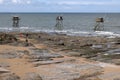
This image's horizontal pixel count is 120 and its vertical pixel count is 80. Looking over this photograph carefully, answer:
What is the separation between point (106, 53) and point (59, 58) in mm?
5528

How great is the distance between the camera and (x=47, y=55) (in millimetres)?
28734

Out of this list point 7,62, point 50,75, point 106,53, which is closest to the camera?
point 50,75

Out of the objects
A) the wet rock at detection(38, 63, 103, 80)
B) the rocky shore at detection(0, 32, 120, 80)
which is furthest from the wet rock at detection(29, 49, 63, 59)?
the wet rock at detection(38, 63, 103, 80)

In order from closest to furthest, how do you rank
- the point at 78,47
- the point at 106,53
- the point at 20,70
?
the point at 20,70 → the point at 106,53 → the point at 78,47

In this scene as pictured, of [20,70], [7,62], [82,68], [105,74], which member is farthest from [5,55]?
[105,74]

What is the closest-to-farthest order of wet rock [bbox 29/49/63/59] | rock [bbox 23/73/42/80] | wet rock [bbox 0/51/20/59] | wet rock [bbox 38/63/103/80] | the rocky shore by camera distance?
rock [bbox 23/73/42/80] < wet rock [bbox 38/63/103/80] < the rocky shore < wet rock [bbox 0/51/20/59] < wet rock [bbox 29/49/63/59]

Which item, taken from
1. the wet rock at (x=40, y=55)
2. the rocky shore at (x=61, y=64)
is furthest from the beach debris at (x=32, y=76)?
the wet rock at (x=40, y=55)

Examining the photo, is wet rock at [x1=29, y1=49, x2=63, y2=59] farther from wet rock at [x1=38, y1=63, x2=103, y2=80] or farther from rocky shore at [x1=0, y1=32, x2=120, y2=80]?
wet rock at [x1=38, y1=63, x2=103, y2=80]

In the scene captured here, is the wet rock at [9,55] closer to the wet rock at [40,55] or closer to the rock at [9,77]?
the wet rock at [40,55]

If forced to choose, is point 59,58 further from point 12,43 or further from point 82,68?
point 12,43

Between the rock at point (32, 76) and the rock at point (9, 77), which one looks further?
the rock at point (32, 76)

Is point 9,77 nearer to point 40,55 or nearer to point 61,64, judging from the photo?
point 61,64

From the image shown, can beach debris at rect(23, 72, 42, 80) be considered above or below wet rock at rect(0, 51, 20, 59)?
below

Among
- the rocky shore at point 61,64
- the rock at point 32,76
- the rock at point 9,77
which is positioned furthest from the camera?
the rocky shore at point 61,64
